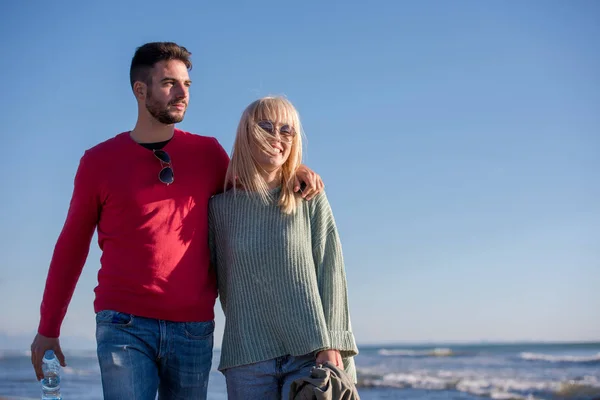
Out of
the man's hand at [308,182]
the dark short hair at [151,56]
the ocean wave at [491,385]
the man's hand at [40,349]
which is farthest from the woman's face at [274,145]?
the ocean wave at [491,385]

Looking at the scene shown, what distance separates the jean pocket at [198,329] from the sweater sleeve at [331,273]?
0.51 meters

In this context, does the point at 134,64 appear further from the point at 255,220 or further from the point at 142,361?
the point at 142,361

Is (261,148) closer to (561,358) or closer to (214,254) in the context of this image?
(214,254)

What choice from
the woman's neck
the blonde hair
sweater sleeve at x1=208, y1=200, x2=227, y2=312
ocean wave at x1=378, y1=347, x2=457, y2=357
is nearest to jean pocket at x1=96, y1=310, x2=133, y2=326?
sweater sleeve at x1=208, y1=200, x2=227, y2=312

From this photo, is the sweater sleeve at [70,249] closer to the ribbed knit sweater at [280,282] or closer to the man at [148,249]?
the man at [148,249]

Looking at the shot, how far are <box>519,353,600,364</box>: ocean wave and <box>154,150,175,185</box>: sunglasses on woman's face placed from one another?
16.0 m

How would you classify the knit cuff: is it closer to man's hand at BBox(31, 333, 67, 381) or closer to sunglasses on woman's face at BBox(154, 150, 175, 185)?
sunglasses on woman's face at BBox(154, 150, 175, 185)

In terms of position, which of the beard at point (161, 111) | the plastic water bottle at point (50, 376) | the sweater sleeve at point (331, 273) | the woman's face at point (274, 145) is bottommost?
the plastic water bottle at point (50, 376)

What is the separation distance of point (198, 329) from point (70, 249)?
0.66 metres

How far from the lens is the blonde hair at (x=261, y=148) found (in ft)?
11.2

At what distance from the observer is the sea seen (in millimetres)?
13188

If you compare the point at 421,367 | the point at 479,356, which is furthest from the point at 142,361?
the point at 479,356

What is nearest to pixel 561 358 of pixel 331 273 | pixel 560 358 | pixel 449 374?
pixel 560 358

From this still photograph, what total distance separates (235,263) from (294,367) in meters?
0.51
